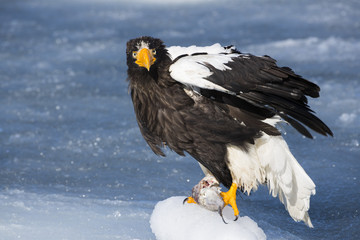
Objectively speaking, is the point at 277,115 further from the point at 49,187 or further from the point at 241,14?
the point at 241,14

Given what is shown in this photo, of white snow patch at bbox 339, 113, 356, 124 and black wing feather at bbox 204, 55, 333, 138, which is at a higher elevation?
black wing feather at bbox 204, 55, 333, 138

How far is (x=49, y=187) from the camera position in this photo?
4.21 meters

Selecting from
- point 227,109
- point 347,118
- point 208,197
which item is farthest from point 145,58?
point 347,118

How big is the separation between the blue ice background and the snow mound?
153 mm

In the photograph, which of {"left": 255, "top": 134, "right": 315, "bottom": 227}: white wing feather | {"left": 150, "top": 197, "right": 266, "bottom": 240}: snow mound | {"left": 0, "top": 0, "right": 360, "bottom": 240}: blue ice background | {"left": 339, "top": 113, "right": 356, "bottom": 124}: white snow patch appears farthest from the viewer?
{"left": 339, "top": 113, "right": 356, "bottom": 124}: white snow patch

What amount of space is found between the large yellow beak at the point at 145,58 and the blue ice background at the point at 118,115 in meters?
0.90

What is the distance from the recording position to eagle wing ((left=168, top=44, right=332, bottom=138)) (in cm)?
312

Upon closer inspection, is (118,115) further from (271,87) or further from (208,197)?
(271,87)

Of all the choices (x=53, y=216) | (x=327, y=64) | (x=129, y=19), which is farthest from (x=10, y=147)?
(x=129, y=19)

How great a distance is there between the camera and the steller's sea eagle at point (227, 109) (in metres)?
3.20

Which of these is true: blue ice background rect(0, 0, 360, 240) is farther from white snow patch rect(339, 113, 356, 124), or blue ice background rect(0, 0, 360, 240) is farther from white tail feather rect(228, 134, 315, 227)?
white tail feather rect(228, 134, 315, 227)

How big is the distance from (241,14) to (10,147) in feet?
17.5

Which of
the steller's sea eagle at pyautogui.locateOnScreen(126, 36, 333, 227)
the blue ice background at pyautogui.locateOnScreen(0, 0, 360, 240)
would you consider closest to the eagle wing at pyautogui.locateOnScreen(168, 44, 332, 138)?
the steller's sea eagle at pyautogui.locateOnScreen(126, 36, 333, 227)

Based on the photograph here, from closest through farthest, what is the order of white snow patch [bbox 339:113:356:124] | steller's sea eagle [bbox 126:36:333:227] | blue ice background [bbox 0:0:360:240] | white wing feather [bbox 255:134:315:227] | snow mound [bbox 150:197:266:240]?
snow mound [bbox 150:197:266:240], steller's sea eagle [bbox 126:36:333:227], white wing feather [bbox 255:134:315:227], blue ice background [bbox 0:0:360:240], white snow patch [bbox 339:113:356:124]
